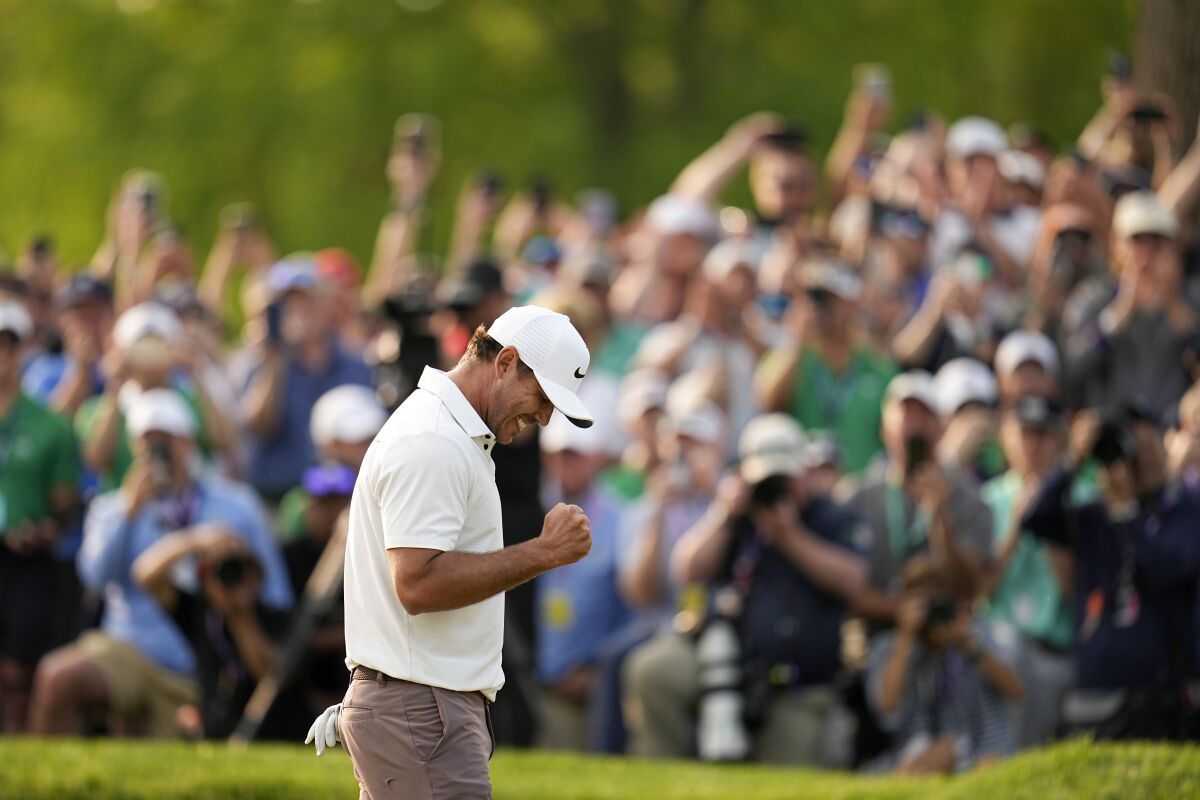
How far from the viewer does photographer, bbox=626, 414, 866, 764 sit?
35.6 ft

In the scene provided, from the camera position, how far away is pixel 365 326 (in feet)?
48.6

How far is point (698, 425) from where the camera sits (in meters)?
11.7

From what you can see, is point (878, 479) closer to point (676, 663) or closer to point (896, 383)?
point (896, 383)

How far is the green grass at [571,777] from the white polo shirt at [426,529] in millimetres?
2981

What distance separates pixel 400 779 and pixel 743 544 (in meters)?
5.16

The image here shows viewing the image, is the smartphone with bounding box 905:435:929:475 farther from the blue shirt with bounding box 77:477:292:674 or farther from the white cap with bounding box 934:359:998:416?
the blue shirt with bounding box 77:477:292:674

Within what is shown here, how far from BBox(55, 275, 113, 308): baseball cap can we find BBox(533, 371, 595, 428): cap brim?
8.36 meters

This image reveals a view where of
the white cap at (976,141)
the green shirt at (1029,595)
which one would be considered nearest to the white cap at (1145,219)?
the green shirt at (1029,595)

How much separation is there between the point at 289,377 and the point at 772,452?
12.7 feet

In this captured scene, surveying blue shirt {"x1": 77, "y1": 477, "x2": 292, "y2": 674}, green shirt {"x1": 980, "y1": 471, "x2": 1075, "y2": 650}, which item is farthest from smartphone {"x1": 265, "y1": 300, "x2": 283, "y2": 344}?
green shirt {"x1": 980, "y1": 471, "x2": 1075, "y2": 650}

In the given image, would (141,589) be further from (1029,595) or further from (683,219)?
(1029,595)

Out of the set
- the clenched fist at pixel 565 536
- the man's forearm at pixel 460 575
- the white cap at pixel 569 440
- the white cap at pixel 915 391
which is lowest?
the man's forearm at pixel 460 575

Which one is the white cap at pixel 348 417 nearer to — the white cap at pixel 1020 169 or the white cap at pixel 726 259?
the white cap at pixel 726 259

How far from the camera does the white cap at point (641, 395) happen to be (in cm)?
1224
